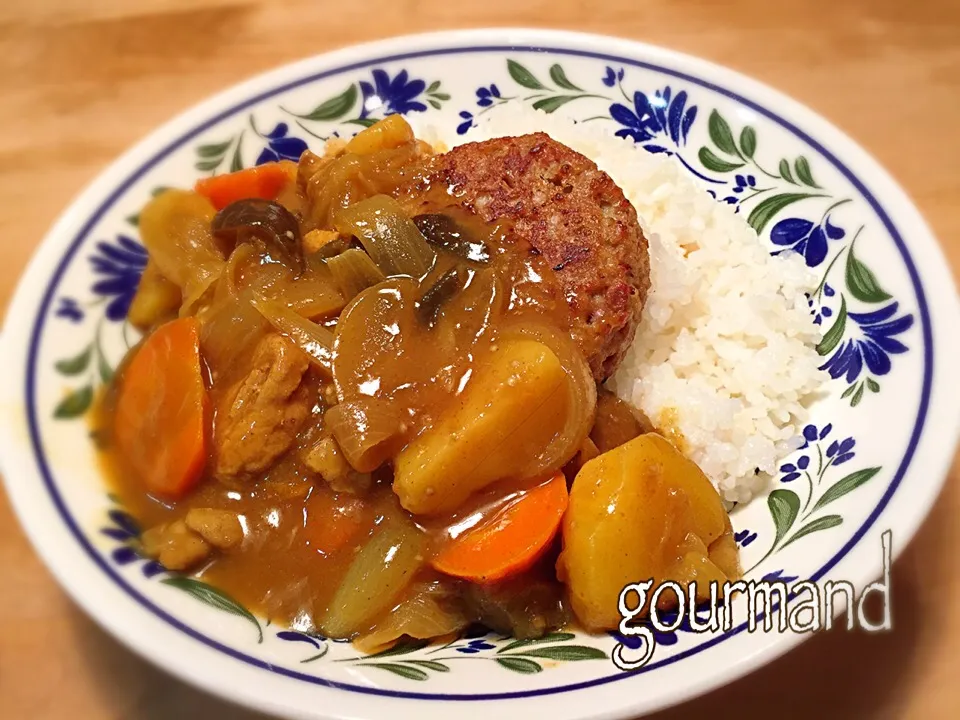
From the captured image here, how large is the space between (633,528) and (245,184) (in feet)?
7.17

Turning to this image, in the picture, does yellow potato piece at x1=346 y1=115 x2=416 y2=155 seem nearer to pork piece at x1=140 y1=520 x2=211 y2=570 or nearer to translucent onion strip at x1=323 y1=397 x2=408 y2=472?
translucent onion strip at x1=323 y1=397 x2=408 y2=472

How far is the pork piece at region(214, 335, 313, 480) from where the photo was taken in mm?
2346

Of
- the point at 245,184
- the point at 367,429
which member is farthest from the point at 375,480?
the point at 245,184

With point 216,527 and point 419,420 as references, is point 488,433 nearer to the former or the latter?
point 419,420

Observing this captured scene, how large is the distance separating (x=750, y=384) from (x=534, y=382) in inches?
39.8

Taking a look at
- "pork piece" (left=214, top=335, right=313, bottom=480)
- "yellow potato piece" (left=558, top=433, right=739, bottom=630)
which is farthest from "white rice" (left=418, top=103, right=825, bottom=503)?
"pork piece" (left=214, top=335, right=313, bottom=480)

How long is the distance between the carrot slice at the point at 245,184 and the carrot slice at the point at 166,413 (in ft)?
2.55

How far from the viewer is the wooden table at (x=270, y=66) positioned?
2682mm

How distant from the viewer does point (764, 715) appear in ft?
7.45

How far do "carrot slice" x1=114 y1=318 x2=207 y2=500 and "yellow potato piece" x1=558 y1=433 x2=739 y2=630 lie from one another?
47.1 inches

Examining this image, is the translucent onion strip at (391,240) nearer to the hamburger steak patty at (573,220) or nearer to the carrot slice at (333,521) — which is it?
the hamburger steak patty at (573,220)

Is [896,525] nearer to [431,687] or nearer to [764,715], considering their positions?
[764,715]

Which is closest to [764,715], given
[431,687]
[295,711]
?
[431,687]

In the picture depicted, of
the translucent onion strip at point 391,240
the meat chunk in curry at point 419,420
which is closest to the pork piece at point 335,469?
the meat chunk in curry at point 419,420
